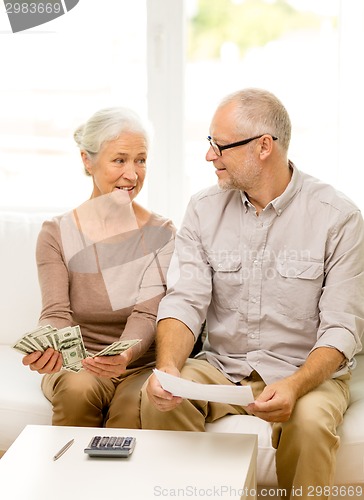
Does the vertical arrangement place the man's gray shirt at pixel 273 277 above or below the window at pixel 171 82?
below

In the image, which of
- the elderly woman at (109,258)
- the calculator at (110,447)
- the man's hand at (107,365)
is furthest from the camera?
the elderly woman at (109,258)

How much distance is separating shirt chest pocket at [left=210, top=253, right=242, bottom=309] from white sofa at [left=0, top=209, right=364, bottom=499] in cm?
39

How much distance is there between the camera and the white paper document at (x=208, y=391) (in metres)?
2.07

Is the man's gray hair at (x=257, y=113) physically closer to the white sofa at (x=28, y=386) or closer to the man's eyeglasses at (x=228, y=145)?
the man's eyeglasses at (x=228, y=145)

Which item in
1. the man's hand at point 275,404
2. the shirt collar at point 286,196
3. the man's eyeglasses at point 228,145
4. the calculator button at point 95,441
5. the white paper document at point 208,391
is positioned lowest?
the man's hand at point 275,404

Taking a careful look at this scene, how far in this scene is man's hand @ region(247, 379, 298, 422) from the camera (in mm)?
2248

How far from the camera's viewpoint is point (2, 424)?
2.59m

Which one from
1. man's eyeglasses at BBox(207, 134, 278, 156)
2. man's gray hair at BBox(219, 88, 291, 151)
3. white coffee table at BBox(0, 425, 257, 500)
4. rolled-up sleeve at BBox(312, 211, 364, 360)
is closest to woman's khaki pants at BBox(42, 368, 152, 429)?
white coffee table at BBox(0, 425, 257, 500)

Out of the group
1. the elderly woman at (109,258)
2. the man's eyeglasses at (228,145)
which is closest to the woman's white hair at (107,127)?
the elderly woman at (109,258)

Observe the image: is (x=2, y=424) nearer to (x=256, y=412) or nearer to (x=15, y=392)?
(x=15, y=392)

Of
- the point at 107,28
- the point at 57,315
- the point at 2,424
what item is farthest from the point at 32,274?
the point at 107,28

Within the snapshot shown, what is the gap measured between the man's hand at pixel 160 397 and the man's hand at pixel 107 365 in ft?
0.56

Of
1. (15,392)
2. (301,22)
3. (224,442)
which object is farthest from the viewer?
(301,22)

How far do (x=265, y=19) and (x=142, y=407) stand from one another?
70.6 inches
